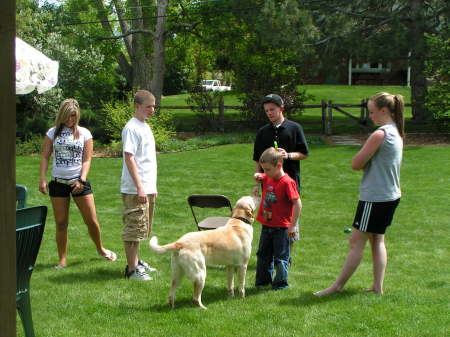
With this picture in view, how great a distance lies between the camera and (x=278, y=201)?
555 cm

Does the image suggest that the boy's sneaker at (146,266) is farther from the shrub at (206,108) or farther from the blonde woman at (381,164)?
the shrub at (206,108)

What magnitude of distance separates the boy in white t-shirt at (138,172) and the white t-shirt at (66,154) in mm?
789

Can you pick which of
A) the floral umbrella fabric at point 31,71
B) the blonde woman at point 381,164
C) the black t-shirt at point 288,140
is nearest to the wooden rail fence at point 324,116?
the floral umbrella fabric at point 31,71

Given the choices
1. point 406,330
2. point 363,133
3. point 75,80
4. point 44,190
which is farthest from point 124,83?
point 406,330

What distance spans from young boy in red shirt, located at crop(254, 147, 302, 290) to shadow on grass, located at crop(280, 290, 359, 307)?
31 cm

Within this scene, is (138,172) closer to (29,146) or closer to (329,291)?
(329,291)

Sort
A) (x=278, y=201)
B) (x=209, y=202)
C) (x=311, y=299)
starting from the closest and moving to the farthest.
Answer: (x=311, y=299) < (x=278, y=201) < (x=209, y=202)

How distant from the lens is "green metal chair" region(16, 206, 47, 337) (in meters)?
3.80

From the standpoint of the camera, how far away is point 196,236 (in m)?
5.12

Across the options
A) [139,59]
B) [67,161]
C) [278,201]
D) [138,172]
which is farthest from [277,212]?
[139,59]

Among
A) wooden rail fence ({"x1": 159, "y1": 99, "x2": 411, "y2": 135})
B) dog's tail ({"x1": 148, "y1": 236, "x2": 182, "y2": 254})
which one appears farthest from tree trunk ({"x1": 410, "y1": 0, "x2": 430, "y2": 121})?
dog's tail ({"x1": 148, "y1": 236, "x2": 182, "y2": 254})

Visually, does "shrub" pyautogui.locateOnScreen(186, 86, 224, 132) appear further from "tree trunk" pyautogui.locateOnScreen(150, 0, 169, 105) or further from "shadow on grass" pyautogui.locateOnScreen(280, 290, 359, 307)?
"shadow on grass" pyautogui.locateOnScreen(280, 290, 359, 307)

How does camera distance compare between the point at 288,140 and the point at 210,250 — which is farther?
the point at 288,140

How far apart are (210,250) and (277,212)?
791mm
